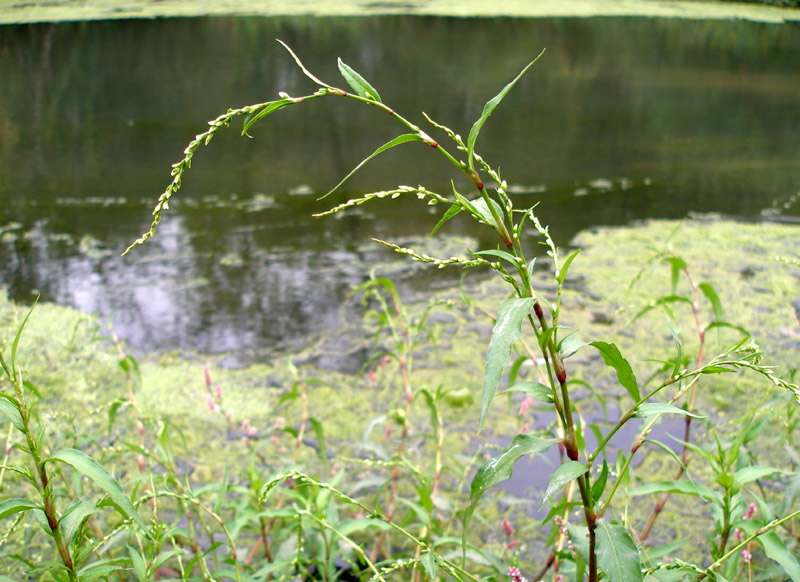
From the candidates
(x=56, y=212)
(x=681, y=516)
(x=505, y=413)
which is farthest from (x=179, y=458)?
(x=56, y=212)

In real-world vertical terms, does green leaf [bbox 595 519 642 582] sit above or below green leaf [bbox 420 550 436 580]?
above

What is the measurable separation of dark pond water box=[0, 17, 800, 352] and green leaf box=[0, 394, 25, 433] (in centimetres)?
135

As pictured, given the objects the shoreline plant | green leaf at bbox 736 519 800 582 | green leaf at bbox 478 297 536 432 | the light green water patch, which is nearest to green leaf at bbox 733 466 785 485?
the shoreline plant

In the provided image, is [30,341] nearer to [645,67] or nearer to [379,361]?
[379,361]

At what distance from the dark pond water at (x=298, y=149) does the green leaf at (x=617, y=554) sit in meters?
1.51

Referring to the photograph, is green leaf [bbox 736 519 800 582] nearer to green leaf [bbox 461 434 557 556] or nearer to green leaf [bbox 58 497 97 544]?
green leaf [bbox 461 434 557 556]

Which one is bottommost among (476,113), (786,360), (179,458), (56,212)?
(179,458)

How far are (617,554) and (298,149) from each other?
3.49 m

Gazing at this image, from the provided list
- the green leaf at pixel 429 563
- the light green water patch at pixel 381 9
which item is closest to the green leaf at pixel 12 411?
the green leaf at pixel 429 563

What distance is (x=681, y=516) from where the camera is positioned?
4.48 ft

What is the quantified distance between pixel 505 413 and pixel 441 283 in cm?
77

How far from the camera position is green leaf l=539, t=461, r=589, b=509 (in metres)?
0.61

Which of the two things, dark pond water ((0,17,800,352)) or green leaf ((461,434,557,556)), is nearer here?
green leaf ((461,434,557,556))

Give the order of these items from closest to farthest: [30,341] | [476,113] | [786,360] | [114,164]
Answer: [786,360] < [30,341] < [114,164] < [476,113]
